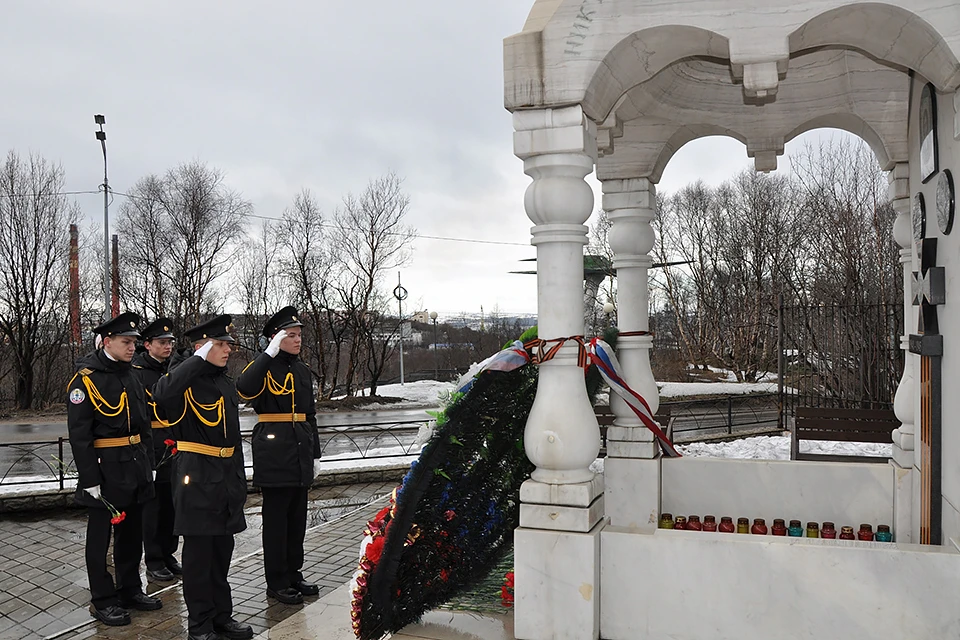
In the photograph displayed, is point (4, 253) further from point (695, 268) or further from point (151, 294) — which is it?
point (695, 268)

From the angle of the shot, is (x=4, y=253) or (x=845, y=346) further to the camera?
(x=4, y=253)

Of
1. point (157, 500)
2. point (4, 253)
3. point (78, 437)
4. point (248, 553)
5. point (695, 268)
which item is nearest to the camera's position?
point (78, 437)

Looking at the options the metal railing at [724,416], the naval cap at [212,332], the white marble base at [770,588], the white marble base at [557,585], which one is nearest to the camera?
the white marble base at [770,588]

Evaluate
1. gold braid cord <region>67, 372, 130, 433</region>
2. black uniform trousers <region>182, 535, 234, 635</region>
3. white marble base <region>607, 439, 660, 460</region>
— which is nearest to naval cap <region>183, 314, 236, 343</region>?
gold braid cord <region>67, 372, 130, 433</region>

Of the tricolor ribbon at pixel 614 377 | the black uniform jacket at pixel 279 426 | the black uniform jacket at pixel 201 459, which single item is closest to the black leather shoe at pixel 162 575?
the black uniform jacket at pixel 279 426

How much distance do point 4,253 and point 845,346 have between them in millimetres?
22716

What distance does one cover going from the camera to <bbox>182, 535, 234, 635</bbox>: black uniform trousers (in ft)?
14.0

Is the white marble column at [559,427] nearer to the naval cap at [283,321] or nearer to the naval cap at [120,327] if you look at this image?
the naval cap at [283,321]

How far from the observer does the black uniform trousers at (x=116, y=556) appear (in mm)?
4793

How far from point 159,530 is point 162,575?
1.20 ft

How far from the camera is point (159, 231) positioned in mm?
23812

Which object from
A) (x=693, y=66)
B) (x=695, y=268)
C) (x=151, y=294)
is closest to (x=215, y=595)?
(x=693, y=66)

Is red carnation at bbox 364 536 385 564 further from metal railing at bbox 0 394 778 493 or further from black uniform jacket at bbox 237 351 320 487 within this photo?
metal railing at bbox 0 394 778 493

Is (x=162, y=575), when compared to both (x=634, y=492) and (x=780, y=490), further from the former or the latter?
(x=780, y=490)
